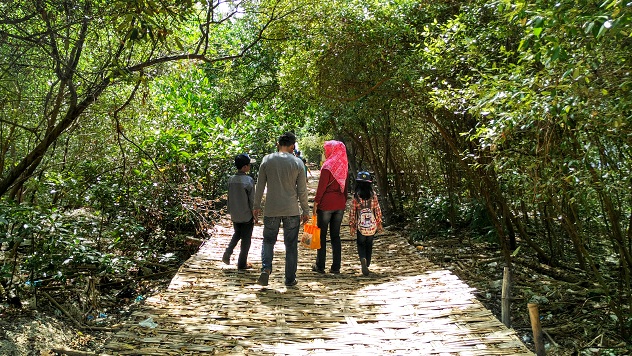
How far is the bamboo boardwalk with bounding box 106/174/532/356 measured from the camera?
4020 mm

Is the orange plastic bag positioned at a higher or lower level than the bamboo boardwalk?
higher

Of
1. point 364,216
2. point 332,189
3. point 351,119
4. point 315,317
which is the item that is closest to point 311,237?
point 332,189

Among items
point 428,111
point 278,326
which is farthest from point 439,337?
point 428,111

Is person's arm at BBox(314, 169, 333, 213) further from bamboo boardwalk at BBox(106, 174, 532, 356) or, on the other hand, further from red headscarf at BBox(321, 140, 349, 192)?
bamboo boardwalk at BBox(106, 174, 532, 356)

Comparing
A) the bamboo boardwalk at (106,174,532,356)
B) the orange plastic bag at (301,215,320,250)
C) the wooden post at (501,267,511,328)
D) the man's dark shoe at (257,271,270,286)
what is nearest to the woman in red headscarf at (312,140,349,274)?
the orange plastic bag at (301,215,320,250)

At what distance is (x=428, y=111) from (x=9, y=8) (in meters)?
5.41

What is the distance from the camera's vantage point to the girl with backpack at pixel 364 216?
6.52 m

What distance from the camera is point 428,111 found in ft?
26.8

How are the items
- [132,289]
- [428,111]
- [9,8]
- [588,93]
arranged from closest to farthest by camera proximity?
[588,93], [9,8], [132,289], [428,111]

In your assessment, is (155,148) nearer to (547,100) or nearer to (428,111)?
(428,111)

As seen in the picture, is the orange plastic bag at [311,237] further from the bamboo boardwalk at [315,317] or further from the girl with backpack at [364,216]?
the girl with backpack at [364,216]

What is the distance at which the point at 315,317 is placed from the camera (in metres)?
4.85

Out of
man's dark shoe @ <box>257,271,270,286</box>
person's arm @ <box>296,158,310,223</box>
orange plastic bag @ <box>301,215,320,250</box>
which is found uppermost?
person's arm @ <box>296,158,310,223</box>

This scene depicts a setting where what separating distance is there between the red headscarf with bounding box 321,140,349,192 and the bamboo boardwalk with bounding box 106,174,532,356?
1.17 m
